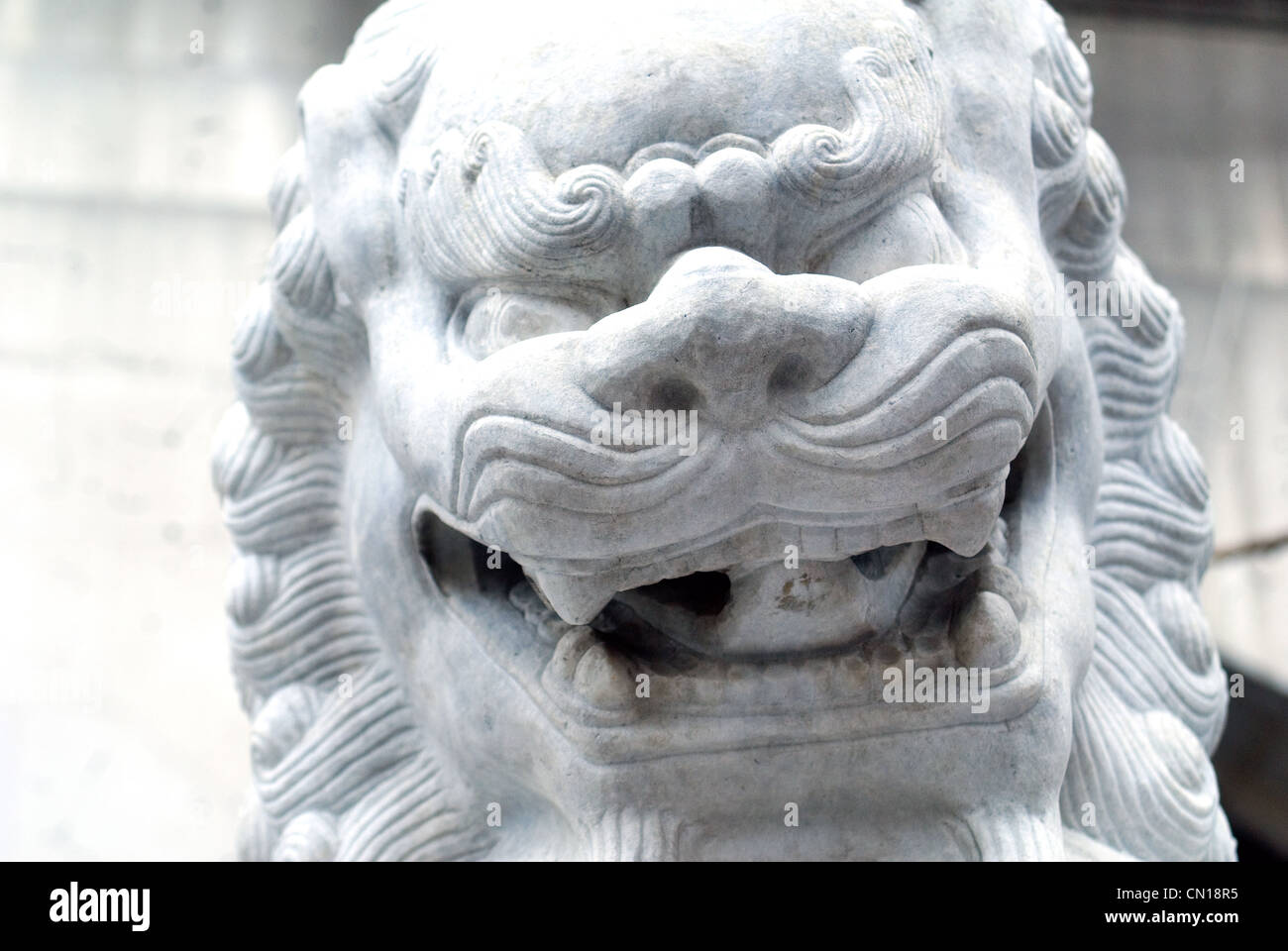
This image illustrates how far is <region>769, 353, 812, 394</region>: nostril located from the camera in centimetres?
89

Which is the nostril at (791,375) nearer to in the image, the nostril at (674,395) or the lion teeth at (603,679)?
the nostril at (674,395)

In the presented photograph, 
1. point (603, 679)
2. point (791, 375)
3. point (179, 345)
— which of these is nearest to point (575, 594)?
point (603, 679)

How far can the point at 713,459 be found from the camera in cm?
89

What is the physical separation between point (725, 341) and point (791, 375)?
5 cm

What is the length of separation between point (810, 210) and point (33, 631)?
141 cm

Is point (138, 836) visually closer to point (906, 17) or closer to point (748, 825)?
point (748, 825)

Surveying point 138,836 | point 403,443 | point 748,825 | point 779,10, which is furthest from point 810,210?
point 138,836

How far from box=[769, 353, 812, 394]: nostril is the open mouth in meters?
0.14

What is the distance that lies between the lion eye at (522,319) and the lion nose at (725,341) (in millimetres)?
72

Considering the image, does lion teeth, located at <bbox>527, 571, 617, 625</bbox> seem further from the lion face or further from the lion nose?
the lion nose

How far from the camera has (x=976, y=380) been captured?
895 millimetres

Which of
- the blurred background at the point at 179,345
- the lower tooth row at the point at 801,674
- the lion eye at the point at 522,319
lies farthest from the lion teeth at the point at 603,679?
the blurred background at the point at 179,345

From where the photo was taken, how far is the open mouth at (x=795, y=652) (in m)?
1.02

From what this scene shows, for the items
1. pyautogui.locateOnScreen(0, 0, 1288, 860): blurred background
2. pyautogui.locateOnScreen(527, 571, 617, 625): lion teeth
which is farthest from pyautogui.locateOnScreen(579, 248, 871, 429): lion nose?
pyautogui.locateOnScreen(0, 0, 1288, 860): blurred background
